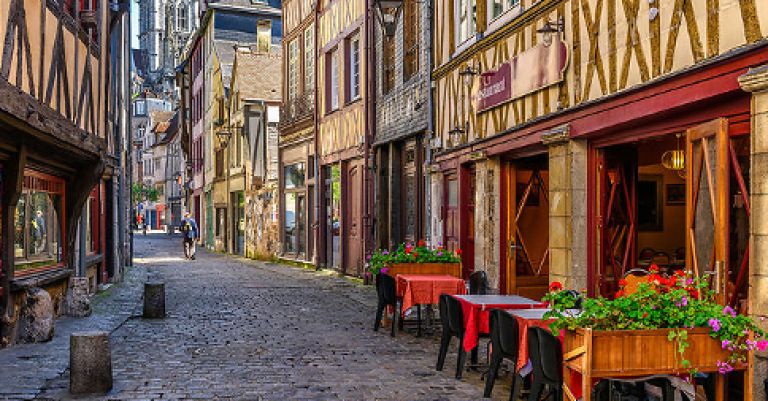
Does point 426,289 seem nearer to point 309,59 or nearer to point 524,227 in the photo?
point 524,227

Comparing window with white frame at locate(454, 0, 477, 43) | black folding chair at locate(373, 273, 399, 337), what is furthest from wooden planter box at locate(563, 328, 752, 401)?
window with white frame at locate(454, 0, 477, 43)

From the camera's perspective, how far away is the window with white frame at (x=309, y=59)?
21.1 meters

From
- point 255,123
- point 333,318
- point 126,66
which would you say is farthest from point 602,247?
point 255,123

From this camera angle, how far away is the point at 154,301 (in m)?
11.2

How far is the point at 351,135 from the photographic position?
60.1ft

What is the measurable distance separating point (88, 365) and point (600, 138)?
4954 mm

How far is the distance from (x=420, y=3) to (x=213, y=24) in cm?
2195

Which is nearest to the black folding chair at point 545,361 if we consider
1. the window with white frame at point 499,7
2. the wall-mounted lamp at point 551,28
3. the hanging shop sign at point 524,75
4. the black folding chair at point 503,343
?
the black folding chair at point 503,343

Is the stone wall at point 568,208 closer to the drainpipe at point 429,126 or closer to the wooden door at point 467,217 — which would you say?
the wooden door at point 467,217

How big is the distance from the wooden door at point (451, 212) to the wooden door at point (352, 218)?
426 centimetres

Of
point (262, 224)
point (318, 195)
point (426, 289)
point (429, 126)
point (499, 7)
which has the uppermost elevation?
point (499, 7)

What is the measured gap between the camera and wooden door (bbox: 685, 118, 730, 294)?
577 centimetres

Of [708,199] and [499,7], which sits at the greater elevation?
[499,7]

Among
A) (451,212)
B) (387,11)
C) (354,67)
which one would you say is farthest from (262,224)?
(387,11)
